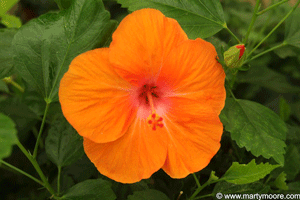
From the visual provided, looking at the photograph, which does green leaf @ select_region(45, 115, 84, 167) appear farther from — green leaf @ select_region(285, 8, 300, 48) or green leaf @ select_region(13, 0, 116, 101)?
green leaf @ select_region(285, 8, 300, 48)

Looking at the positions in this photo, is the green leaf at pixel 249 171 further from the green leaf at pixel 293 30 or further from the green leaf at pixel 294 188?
the green leaf at pixel 293 30

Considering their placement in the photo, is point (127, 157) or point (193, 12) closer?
point (127, 157)

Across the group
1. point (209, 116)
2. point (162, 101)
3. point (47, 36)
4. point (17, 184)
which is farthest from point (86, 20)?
point (17, 184)

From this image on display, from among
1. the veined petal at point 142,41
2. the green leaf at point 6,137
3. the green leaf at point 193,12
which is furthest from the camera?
the green leaf at point 193,12

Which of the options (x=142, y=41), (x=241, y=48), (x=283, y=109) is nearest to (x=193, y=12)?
(x=241, y=48)

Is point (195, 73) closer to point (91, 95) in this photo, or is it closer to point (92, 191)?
point (91, 95)

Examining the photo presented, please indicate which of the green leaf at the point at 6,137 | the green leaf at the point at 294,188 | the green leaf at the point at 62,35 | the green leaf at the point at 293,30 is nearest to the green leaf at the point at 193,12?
the green leaf at the point at 62,35

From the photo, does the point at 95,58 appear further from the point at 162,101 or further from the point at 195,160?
the point at 195,160
